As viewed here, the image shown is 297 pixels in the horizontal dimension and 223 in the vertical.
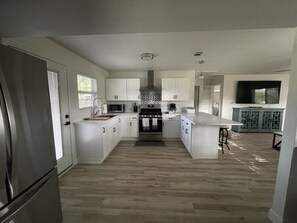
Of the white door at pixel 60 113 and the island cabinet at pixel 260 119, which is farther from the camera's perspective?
the island cabinet at pixel 260 119

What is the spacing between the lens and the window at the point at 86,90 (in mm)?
3430

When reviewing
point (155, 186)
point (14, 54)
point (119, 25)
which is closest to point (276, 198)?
point (155, 186)

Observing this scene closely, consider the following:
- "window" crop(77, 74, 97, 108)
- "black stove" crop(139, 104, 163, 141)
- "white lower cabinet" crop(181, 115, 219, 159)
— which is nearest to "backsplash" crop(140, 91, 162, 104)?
"black stove" crop(139, 104, 163, 141)

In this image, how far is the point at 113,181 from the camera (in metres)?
2.46

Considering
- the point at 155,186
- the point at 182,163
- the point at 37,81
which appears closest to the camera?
the point at 37,81

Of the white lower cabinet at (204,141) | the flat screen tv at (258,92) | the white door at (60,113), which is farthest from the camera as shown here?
the flat screen tv at (258,92)

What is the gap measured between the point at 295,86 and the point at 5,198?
252 centimetres

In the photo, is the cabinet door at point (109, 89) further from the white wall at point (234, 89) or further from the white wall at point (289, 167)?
the white wall at point (234, 89)

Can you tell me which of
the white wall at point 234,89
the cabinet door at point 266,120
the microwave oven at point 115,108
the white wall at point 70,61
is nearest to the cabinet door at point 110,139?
the white wall at point 70,61

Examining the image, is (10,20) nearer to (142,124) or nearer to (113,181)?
(113,181)

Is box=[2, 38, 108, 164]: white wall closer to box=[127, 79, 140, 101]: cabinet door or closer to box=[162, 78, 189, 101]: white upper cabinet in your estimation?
box=[127, 79, 140, 101]: cabinet door

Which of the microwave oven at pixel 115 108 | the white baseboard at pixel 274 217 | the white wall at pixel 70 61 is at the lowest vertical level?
the white baseboard at pixel 274 217

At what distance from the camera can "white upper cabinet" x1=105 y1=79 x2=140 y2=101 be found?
4.84 m

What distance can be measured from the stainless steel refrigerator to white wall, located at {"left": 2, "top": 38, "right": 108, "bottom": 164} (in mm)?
1129
